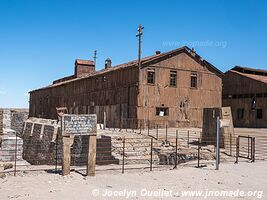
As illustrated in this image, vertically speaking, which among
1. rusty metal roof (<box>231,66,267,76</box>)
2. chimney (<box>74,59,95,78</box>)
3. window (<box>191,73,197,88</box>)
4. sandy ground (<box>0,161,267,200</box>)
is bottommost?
sandy ground (<box>0,161,267,200</box>)

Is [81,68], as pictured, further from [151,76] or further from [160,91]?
[160,91]

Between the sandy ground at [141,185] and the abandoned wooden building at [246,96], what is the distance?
78.0 feet

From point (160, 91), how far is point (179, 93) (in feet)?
6.88

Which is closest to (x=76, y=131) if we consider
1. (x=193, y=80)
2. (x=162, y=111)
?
(x=162, y=111)

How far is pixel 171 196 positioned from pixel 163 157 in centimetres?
720

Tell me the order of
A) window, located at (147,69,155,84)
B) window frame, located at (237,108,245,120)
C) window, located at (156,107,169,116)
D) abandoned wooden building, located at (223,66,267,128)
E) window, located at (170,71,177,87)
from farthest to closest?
1. window frame, located at (237,108,245,120)
2. abandoned wooden building, located at (223,66,267,128)
3. window, located at (170,71,177,87)
4. window, located at (156,107,169,116)
5. window, located at (147,69,155,84)

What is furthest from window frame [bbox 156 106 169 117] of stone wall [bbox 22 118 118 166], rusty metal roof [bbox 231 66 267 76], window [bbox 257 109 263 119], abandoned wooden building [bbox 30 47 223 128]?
rusty metal roof [bbox 231 66 267 76]

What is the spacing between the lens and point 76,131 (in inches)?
392

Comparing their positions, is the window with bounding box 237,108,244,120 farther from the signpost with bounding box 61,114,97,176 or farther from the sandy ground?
the signpost with bounding box 61,114,97,176

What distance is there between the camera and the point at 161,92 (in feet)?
93.1

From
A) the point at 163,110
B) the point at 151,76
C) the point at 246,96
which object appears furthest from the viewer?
the point at 246,96

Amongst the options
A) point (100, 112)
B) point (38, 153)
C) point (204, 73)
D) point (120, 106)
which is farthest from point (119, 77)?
point (38, 153)

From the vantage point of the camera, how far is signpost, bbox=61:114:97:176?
980cm

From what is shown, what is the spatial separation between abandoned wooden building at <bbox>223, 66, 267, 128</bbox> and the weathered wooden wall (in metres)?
4.92
